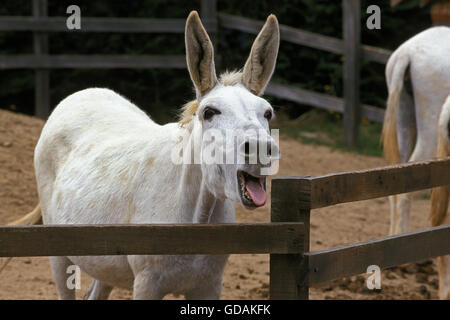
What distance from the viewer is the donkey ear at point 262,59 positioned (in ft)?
11.0

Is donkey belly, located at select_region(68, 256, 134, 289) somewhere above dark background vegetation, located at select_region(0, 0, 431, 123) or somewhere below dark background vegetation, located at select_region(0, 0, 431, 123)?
below

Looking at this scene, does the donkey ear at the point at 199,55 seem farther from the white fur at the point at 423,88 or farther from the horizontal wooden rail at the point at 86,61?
the horizontal wooden rail at the point at 86,61

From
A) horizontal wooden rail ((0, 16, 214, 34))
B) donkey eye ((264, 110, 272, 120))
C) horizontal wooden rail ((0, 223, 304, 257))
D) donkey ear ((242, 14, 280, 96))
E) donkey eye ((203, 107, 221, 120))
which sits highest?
horizontal wooden rail ((0, 16, 214, 34))

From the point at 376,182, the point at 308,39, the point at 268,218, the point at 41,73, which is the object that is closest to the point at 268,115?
the point at 376,182

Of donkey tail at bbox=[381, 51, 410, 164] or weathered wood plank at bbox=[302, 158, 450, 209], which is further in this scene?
donkey tail at bbox=[381, 51, 410, 164]

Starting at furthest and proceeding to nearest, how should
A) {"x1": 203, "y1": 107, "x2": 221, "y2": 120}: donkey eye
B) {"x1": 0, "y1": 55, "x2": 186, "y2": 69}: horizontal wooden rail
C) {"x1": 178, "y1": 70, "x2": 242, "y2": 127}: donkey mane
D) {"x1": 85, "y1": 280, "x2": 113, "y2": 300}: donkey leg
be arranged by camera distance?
{"x1": 0, "y1": 55, "x2": 186, "y2": 69}: horizontal wooden rail
{"x1": 85, "y1": 280, "x2": 113, "y2": 300}: donkey leg
{"x1": 178, "y1": 70, "x2": 242, "y2": 127}: donkey mane
{"x1": 203, "y1": 107, "x2": 221, "y2": 120}: donkey eye

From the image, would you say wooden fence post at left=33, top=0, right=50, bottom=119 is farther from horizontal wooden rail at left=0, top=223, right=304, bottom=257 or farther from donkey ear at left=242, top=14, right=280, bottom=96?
horizontal wooden rail at left=0, top=223, right=304, bottom=257

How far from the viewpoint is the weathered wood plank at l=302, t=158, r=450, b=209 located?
3.02 meters

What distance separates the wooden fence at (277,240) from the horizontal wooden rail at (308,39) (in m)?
7.40

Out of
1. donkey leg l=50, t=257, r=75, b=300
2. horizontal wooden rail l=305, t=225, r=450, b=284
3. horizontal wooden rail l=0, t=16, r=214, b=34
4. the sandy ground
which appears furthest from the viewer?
horizontal wooden rail l=0, t=16, r=214, b=34

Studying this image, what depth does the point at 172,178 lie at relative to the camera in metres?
3.46

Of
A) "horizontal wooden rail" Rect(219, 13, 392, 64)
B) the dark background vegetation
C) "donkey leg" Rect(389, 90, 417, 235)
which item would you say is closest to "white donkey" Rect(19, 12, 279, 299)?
"donkey leg" Rect(389, 90, 417, 235)

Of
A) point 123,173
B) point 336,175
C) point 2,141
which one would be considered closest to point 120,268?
point 123,173

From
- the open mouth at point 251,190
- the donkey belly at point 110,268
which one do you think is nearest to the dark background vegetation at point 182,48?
the donkey belly at point 110,268
